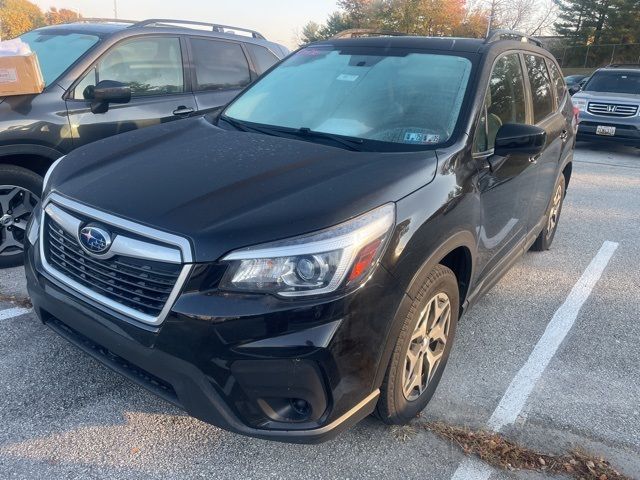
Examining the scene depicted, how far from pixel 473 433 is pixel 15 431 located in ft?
6.88

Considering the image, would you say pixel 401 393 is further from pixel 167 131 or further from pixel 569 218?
pixel 569 218

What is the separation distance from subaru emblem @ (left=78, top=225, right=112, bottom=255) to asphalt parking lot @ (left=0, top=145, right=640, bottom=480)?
89 centimetres

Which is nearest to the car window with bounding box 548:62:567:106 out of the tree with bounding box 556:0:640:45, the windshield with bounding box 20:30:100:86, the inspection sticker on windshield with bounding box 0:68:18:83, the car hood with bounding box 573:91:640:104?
the windshield with bounding box 20:30:100:86

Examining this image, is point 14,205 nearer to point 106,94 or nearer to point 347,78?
point 106,94

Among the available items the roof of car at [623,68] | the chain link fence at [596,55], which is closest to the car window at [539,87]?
the roof of car at [623,68]

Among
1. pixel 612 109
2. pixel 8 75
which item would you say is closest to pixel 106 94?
pixel 8 75

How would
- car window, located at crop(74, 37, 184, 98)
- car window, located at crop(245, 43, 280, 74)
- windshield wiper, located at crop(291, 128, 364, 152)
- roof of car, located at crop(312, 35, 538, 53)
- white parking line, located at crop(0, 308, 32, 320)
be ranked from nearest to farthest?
windshield wiper, located at crop(291, 128, 364, 152)
roof of car, located at crop(312, 35, 538, 53)
white parking line, located at crop(0, 308, 32, 320)
car window, located at crop(74, 37, 184, 98)
car window, located at crop(245, 43, 280, 74)

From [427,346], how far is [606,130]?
1008 cm

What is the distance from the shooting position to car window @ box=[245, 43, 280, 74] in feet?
18.9

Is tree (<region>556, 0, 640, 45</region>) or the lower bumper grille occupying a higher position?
tree (<region>556, 0, 640, 45</region>)

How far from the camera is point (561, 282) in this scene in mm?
4539

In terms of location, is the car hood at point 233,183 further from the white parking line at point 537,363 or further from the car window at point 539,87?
the car window at point 539,87

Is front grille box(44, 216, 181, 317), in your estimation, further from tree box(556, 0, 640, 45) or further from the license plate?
tree box(556, 0, 640, 45)

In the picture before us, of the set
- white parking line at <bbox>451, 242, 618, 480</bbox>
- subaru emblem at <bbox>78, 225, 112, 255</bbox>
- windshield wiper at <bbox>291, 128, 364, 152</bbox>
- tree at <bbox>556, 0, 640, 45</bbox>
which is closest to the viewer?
subaru emblem at <bbox>78, 225, 112, 255</bbox>
